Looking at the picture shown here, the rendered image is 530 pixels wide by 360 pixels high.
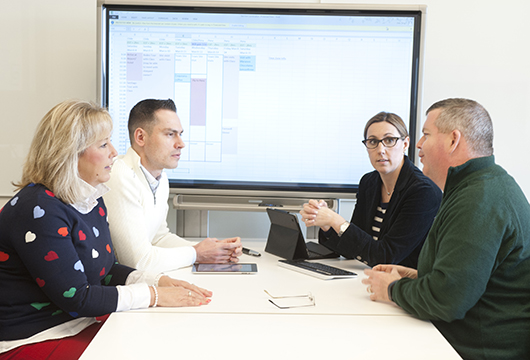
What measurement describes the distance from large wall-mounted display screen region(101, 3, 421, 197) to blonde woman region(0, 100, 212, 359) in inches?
48.1

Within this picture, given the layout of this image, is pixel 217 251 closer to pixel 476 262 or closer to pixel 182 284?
pixel 182 284

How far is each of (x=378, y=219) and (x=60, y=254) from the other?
1506 millimetres

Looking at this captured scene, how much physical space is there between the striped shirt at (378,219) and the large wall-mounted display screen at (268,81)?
0.45 metres

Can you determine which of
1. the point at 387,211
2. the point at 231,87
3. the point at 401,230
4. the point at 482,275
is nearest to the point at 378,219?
the point at 387,211

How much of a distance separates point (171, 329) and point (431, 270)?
0.79 metres

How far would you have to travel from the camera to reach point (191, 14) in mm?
2658

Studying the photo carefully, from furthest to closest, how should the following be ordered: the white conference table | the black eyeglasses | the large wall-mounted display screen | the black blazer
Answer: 1. the large wall-mounted display screen
2. the black eyeglasses
3. the black blazer
4. the white conference table

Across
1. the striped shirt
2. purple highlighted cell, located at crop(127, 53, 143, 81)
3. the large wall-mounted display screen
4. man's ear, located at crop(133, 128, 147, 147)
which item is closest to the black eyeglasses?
the striped shirt

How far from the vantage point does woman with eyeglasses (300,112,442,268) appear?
1929 mm

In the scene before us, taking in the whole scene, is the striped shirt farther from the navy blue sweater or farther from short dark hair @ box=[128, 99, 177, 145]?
the navy blue sweater

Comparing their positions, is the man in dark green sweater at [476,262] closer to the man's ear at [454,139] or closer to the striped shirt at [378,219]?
the man's ear at [454,139]

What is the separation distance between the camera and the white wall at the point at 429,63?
2.77 m

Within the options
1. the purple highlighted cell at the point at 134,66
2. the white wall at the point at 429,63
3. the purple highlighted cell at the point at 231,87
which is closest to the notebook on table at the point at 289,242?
the purple highlighted cell at the point at 231,87

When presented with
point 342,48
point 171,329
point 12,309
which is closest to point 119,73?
point 342,48
